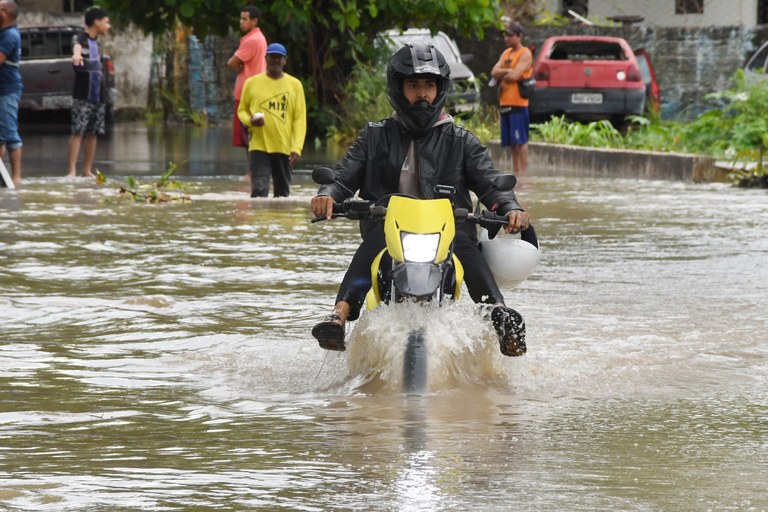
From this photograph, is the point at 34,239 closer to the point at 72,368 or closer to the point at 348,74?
the point at 72,368

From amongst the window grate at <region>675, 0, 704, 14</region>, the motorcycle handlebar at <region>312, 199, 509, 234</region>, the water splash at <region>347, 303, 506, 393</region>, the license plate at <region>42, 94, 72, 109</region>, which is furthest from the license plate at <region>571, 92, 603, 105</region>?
the motorcycle handlebar at <region>312, 199, 509, 234</region>

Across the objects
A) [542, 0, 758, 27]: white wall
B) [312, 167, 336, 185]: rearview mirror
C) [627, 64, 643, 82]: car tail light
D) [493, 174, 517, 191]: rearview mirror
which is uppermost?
[542, 0, 758, 27]: white wall

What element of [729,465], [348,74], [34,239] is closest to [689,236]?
→ [34,239]

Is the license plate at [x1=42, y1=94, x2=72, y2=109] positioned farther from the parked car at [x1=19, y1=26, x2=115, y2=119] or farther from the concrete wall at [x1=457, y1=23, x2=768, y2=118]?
the concrete wall at [x1=457, y1=23, x2=768, y2=118]

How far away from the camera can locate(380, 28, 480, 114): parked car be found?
2816 centimetres

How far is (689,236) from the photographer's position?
43.1 ft

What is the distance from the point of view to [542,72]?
2583 cm

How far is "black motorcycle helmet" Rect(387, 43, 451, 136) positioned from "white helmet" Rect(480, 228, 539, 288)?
605 millimetres

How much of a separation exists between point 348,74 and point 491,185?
75.1 ft

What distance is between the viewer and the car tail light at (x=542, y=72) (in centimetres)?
2578

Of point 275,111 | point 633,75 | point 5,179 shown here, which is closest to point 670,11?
point 633,75

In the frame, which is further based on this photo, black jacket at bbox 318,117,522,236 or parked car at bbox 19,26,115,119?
parked car at bbox 19,26,115,119

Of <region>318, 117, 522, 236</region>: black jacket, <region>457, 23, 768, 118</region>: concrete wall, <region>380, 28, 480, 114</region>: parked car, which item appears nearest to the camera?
<region>318, 117, 522, 236</region>: black jacket

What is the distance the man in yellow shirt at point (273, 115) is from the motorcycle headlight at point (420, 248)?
30.8ft
